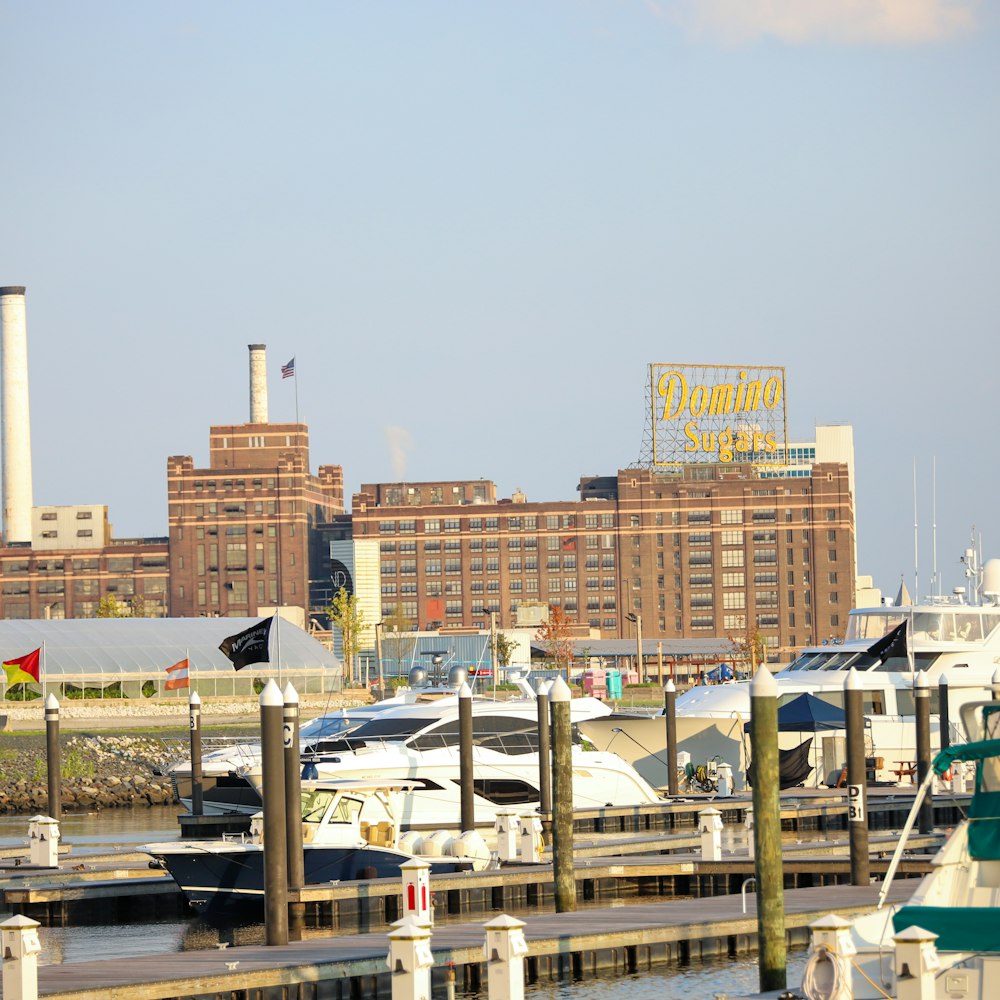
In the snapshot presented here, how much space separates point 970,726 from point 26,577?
177 meters

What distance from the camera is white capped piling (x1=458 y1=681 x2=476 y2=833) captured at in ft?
112

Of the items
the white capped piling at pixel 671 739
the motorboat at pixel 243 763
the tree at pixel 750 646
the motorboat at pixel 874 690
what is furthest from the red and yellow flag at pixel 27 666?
the tree at pixel 750 646

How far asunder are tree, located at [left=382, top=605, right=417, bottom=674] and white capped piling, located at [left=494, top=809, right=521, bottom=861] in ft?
333

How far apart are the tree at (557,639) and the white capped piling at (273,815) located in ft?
377

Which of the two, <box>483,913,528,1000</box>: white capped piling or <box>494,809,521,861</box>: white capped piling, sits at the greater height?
<box>483,913,528,1000</box>: white capped piling

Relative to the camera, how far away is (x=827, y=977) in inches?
629

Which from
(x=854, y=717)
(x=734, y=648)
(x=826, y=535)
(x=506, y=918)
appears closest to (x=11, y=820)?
(x=854, y=717)

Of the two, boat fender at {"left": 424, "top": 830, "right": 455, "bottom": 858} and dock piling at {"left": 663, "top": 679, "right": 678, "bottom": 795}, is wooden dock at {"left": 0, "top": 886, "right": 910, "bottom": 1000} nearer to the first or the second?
boat fender at {"left": 424, "top": 830, "right": 455, "bottom": 858}

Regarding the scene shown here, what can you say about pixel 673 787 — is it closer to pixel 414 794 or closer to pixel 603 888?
pixel 414 794

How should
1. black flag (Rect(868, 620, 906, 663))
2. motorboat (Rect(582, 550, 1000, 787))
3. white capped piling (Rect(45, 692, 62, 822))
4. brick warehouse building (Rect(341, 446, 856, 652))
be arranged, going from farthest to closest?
brick warehouse building (Rect(341, 446, 856, 652)) < black flag (Rect(868, 620, 906, 663)) < motorboat (Rect(582, 550, 1000, 787)) < white capped piling (Rect(45, 692, 62, 822))

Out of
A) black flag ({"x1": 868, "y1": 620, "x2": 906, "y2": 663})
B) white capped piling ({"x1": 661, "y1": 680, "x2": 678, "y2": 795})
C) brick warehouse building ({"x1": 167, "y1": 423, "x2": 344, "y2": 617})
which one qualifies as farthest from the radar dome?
brick warehouse building ({"x1": 167, "y1": 423, "x2": 344, "y2": 617})

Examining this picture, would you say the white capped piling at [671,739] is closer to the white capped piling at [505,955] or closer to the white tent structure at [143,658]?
the white capped piling at [505,955]

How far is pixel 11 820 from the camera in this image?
56.2 meters

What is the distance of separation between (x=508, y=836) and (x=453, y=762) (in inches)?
285
